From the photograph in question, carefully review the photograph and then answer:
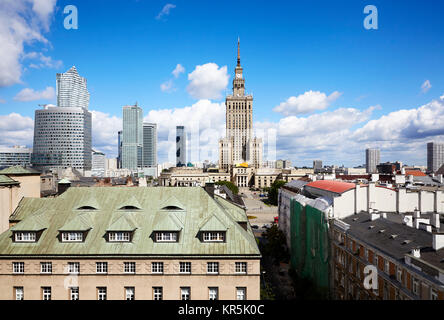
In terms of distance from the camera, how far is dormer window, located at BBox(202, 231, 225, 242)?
110 ft

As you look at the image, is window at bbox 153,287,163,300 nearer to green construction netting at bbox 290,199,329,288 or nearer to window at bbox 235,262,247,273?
window at bbox 235,262,247,273

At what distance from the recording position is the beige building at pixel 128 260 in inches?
1238

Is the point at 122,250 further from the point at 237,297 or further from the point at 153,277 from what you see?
the point at 237,297

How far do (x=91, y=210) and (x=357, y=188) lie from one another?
3937cm

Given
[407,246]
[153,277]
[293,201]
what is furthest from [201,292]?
[293,201]

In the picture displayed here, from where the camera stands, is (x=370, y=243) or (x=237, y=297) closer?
(x=237, y=297)

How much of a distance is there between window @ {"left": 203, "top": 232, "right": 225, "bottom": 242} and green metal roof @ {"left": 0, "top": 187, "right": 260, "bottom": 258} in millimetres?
567

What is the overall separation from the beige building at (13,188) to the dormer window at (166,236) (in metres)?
21.3

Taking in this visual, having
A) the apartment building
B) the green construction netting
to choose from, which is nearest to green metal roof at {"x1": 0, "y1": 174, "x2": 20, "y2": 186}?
the green construction netting

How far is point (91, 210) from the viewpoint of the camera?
123 feet

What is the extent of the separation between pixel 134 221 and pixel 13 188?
61.3 feet

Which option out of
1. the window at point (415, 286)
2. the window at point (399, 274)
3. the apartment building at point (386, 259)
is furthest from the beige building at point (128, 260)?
the window at point (415, 286)

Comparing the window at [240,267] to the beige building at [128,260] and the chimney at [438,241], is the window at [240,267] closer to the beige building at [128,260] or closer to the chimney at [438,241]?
the beige building at [128,260]
